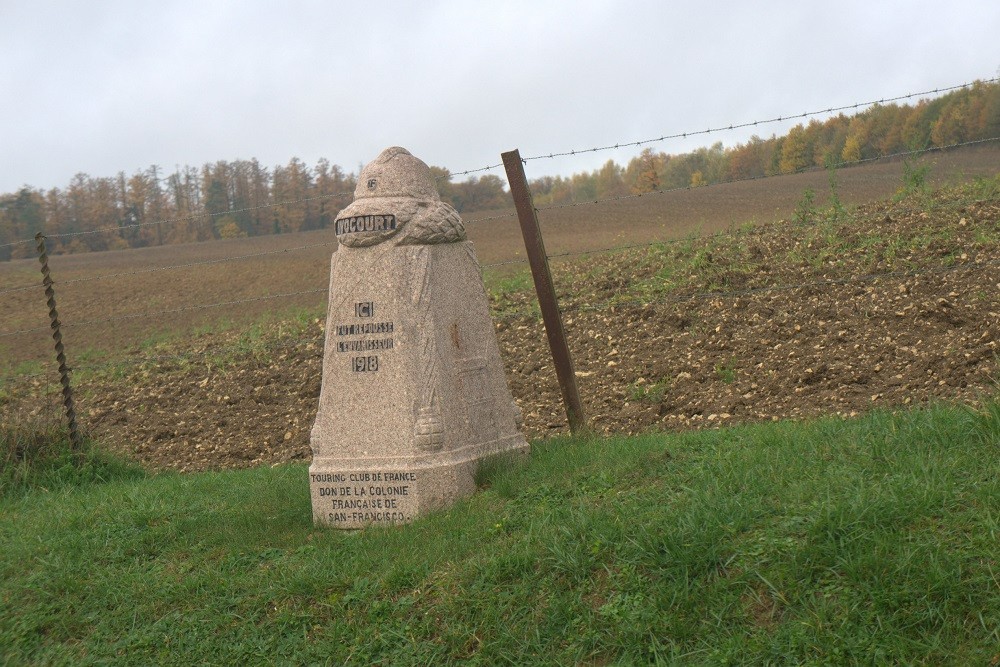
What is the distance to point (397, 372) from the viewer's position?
233 inches

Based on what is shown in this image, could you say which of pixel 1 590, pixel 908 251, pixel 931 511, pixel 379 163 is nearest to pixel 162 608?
pixel 1 590

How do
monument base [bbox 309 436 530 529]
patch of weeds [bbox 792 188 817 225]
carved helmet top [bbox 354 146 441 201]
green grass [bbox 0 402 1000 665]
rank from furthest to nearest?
patch of weeds [bbox 792 188 817 225] → carved helmet top [bbox 354 146 441 201] → monument base [bbox 309 436 530 529] → green grass [bbox 0 402 1000 665]

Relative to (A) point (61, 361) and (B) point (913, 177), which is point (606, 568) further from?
(B) point (913, 177)

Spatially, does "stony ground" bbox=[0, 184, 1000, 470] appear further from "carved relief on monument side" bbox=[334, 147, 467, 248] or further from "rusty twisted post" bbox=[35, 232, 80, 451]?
"carved relief on monument side" bbox=[334, 147, 467, 248]

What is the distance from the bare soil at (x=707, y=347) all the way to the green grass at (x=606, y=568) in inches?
81.1

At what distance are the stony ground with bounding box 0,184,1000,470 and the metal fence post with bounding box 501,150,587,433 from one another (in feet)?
3.66

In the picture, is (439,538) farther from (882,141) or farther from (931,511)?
(882,141)

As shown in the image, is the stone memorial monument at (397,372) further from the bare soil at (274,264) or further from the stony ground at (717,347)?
the bare soil at (274,264)

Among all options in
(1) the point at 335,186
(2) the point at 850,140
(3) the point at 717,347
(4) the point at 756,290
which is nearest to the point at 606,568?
(4) the point at 756,290

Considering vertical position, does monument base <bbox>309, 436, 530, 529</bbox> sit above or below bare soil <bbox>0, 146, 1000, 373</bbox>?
below

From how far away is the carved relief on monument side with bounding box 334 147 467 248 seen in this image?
6.08 metres

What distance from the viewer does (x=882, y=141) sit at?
12430 mm

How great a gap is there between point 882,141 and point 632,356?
16.9 feet

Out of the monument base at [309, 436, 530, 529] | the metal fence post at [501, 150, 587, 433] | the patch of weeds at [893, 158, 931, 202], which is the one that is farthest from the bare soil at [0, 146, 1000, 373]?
the monument base at [309, 436, 530, 529]
